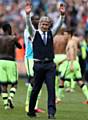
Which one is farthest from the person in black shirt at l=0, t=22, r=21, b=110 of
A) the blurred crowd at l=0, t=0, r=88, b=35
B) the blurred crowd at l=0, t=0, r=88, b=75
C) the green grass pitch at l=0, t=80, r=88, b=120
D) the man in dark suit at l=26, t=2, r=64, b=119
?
the blurred crowd at l=0, t=0, r=88, b=35

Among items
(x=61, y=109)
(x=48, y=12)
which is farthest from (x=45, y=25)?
(x=48, y=12)

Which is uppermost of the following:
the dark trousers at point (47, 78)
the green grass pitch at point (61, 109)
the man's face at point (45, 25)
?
the man's face at point (45, 25)

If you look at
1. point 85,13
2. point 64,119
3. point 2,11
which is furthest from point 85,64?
point 64,119

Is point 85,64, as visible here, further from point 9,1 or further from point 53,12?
point 9,1

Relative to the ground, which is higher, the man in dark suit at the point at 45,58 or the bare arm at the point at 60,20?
the bare arm at the point at 60,20

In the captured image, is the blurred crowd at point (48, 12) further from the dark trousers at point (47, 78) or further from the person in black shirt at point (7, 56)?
the dark trousers at point (47, 78)

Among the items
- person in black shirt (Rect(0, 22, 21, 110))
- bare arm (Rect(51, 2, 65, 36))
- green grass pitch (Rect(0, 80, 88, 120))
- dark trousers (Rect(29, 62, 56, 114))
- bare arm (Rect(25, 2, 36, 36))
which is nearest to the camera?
bare arm (Rect(25, 2, 36, 36))

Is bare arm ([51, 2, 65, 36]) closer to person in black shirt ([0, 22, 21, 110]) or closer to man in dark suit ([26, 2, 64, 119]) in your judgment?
man in dark suit ([26, 2, 64, 119])

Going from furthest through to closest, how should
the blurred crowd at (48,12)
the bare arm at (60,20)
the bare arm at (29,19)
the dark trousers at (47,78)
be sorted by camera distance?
the blurred crowd at (48,12) < the bare arm at (60,20) < the dark trousers at (47,78) < the bare arm at (29,19)

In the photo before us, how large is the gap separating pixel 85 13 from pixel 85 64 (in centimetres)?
452

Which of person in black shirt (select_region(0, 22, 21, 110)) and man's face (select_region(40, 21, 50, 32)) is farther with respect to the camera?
person in black shirt (select_region(0, 22, 21, 110))

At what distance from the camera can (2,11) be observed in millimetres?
31812

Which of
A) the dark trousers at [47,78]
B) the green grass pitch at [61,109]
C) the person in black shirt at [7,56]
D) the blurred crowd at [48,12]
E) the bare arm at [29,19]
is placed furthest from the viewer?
the blurred crowd at [48,12]

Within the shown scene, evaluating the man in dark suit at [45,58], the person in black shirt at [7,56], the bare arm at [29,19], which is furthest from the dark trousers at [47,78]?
the person in black shirt at [7,56]
